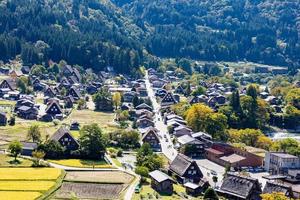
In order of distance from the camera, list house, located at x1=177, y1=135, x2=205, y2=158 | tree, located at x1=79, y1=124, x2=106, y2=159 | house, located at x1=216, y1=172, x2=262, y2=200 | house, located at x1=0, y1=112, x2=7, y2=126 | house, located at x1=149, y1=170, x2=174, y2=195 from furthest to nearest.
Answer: house, located at x1=0, y1=112, x2=7, y2=126
house, located at x1=177, y1=135, x2=205, y2=158
tree, located at x1=79, y1=124, x2=106, y2=159
house, located at x1=149, y1=170, x2=174, y2=195
house, located at x1=216, y1=172, x2=262, y2=200

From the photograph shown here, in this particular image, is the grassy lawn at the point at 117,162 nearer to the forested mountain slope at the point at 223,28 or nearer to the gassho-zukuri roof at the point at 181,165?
the gassho-zukuri roof at the point at 181,165

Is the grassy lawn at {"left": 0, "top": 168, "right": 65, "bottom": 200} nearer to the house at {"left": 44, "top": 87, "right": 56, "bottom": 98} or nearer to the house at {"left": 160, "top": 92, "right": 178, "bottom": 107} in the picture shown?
the house at {"left": 44, "top": 87, "right": 56, "bottom": 98}

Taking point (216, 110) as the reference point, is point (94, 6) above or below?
above

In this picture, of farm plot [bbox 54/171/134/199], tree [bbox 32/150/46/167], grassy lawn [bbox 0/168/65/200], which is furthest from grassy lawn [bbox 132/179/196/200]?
tree [bbox 32/150/46/167]

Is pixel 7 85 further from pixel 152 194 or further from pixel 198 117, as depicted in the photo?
pixel 152 194

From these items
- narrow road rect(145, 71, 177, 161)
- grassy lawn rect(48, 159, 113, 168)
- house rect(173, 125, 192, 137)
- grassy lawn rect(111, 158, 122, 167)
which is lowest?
narrow road rect(145, 71, 177, 161)

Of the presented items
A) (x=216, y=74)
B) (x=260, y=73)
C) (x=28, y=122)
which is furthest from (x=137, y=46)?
(x=28, y=122)

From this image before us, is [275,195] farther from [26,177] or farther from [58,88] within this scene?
[58,88]
